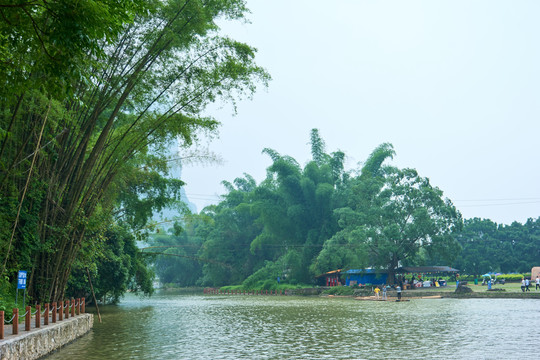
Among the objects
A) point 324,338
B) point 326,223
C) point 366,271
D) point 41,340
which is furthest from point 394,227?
point 41,340

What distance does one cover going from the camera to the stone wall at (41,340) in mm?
9188

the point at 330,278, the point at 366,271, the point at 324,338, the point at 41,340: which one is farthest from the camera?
the point at 330,278

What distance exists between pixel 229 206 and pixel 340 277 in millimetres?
25996

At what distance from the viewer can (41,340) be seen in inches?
432

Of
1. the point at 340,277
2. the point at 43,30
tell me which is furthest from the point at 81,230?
the point at 340,277

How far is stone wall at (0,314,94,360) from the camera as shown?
9.19m

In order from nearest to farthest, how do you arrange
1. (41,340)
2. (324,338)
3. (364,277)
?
(41,340)
(324,338)
(364,277)

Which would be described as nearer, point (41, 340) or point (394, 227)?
point (41, 340)

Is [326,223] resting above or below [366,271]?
above

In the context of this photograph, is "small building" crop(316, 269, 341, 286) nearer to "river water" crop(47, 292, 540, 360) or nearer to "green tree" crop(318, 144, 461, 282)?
"green tree" crop(318, 144, 461, 282)

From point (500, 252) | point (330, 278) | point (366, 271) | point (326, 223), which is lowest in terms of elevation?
point (330, 278)

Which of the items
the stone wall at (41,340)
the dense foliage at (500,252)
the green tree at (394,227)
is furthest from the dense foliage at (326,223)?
the stone wall at (41,340)

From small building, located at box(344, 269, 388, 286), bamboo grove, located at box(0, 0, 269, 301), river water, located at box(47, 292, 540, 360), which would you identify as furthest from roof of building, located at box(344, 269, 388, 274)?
bamboo grove, located at box(0, 0, 269, 301)

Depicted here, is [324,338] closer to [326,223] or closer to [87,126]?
[87,126]
